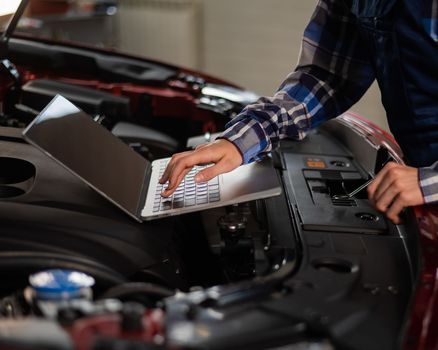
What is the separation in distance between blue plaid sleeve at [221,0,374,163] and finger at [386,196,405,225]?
1.18 ft

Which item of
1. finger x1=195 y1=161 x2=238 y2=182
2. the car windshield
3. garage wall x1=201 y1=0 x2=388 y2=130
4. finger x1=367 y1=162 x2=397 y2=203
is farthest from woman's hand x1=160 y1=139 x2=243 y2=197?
the car windshield

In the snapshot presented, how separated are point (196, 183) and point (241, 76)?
271 cm

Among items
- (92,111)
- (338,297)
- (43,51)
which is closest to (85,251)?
(338,297)

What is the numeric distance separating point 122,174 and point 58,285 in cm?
42

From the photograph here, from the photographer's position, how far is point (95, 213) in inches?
43.3

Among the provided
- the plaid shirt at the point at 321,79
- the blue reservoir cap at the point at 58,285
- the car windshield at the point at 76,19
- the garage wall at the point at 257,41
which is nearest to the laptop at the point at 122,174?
the plaid shirt at the point at 321,79

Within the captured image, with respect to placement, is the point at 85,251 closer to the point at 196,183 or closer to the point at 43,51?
the point at 196,183

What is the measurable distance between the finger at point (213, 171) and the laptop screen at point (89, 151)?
11 centimetres

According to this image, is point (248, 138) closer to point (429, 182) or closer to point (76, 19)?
point (429, 182)

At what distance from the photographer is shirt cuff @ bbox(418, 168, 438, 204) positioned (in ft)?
3.46

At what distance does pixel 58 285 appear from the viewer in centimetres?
81

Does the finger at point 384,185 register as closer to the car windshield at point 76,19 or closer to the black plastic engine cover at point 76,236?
the black plastic engine cover at point 76,236

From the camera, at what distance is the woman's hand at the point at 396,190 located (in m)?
1.05

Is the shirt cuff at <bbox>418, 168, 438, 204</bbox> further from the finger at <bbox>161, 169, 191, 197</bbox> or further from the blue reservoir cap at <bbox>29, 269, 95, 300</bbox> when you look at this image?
the blue reservoir cap at <bbox>29, 269, 95, 300</bbox>
